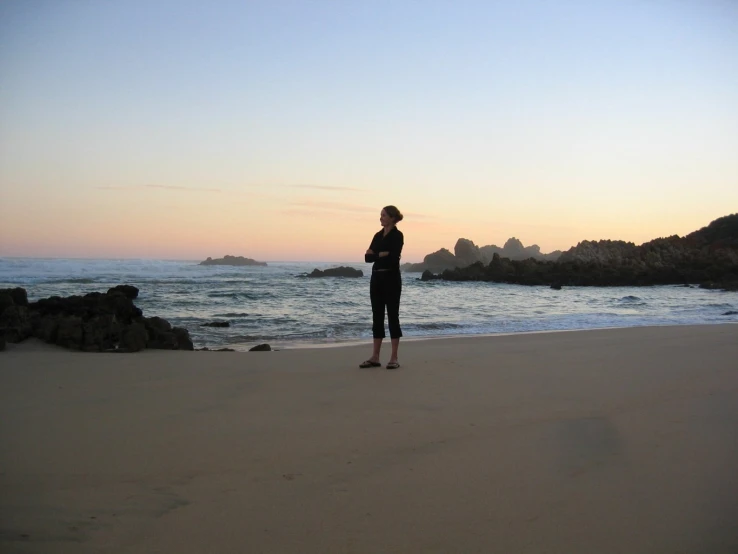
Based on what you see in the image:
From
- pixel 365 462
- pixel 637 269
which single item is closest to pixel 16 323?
pixel 365 462

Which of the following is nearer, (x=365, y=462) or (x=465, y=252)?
(x=365, y=462)

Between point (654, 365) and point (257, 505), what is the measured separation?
4611 millimetres

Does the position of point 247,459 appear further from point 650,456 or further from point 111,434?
point 650,456

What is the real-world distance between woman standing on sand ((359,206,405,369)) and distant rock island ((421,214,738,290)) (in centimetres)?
2566

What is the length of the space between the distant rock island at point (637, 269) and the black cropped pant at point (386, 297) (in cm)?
2564

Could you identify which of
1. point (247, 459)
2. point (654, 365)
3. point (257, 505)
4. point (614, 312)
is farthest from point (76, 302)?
point (614, 312)

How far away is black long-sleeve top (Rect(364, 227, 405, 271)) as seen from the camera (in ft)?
18.2

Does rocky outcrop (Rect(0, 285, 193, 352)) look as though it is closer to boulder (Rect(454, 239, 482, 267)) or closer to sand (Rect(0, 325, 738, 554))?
sand (Rect(0, 325, 738, 554))

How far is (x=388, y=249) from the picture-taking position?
5570 millimetres

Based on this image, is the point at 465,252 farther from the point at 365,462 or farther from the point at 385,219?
the point at 365,462

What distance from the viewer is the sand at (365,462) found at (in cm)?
197

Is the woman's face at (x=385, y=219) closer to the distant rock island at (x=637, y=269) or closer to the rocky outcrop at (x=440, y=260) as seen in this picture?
the distant rock island at (x=637, y=269)

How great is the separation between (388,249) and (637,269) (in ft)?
112

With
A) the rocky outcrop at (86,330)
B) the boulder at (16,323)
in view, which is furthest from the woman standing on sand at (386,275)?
the boulder at (16,323)
